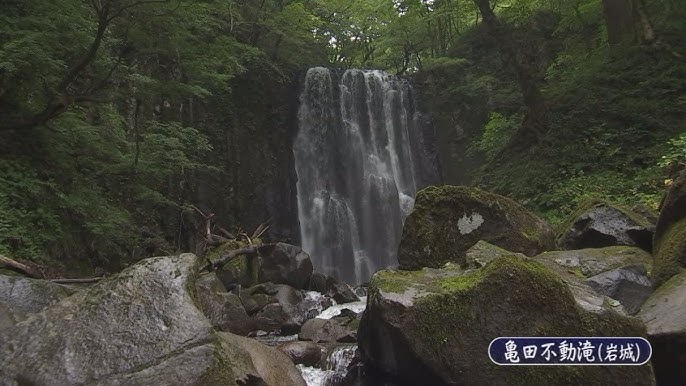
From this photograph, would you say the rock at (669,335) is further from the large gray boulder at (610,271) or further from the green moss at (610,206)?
the green moss at (610,206)

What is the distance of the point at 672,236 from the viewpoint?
4.89 metres

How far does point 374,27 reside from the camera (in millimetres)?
24578

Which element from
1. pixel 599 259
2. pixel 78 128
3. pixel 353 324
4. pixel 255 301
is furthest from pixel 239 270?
pixel 599 259

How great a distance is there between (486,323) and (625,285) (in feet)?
6.51

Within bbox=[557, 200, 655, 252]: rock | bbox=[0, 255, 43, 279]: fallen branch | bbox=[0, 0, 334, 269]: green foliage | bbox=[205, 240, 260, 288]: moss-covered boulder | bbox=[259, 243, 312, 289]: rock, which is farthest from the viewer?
bbox=[259, 243, 312, 289]: rock

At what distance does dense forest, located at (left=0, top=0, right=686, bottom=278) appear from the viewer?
818cm

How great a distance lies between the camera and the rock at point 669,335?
377 cm

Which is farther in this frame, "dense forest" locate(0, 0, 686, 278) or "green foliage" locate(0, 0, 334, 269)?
"dense forest" locate(0, 0, 686, 278)

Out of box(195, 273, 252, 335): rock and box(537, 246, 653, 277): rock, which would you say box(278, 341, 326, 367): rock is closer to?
box(195, 273, 252, 335): rock

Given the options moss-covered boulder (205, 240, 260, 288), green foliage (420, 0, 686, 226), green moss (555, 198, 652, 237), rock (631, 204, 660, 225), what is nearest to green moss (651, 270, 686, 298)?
green moss (555, 198, 652, 237)

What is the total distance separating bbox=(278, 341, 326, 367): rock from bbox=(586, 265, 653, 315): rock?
3.32 metres

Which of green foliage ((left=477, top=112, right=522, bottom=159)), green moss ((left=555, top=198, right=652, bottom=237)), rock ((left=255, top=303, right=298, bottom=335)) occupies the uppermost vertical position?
green foliage ((left=477, top=112, right=522, bottom=159))

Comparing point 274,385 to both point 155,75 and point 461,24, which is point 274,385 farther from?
point 461,24
